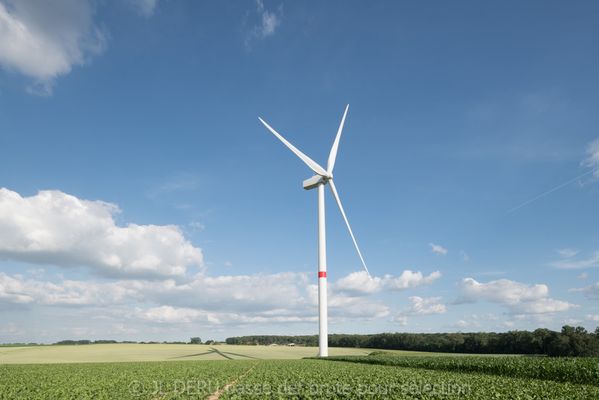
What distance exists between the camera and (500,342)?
353 feet

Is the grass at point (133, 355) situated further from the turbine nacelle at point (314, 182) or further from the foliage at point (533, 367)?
the foliage at point (533, 367)

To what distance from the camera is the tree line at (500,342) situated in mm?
86569

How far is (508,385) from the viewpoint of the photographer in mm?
28953

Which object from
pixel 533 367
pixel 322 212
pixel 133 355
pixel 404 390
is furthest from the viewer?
pixel 133 355

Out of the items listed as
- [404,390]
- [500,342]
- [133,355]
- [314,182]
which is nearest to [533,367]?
[404,390]

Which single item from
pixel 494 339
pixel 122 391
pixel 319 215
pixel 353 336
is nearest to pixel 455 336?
pixel 494 339

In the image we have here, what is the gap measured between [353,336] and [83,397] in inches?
5667

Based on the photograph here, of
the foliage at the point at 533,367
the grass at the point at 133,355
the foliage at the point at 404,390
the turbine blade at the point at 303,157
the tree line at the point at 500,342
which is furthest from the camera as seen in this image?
the tree line at the point at 500,342

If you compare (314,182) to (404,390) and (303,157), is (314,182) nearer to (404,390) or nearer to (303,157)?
(303,157)

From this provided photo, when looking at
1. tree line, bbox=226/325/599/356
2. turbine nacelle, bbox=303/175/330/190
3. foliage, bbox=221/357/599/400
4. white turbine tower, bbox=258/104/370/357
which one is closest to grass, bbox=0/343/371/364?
white turbine tower, bbox=258/104/370/357

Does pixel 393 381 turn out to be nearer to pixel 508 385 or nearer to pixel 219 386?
pixel 508 385

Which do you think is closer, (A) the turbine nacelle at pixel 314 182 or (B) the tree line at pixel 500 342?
(A) the turbine nacelle at pixel 314 182

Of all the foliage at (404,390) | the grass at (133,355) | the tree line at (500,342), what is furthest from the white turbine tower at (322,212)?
the tree line at (500,342)

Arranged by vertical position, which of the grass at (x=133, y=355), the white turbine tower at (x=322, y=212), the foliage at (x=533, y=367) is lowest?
the grass at (x=133, y=355)
